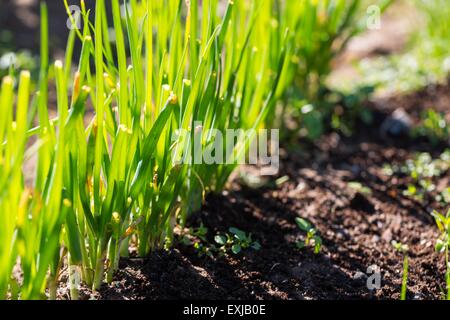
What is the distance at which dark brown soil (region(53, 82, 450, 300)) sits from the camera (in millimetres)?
1667

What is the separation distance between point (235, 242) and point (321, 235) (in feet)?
1.00

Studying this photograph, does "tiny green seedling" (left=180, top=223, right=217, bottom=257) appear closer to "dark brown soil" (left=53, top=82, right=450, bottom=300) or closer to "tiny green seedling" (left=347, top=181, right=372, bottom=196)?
"dark brown soil" (left=53, top=82, right=450, bottom=300)

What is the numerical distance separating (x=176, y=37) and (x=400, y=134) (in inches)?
56.1

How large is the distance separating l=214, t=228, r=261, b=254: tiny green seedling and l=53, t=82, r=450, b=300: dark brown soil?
0.09 feet

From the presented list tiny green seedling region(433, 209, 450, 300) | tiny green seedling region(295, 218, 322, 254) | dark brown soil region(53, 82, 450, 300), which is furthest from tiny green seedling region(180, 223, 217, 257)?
tiny green seedling region(433, 209, 450, 300)

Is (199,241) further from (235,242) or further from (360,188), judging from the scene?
(360,188)

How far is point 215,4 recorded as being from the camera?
162cm

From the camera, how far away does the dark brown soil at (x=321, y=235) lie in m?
1.67

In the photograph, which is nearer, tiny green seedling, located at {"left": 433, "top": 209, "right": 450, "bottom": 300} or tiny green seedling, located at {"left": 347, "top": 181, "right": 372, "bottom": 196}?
tiny green seedling, located at {"left": 433, "top": 209, "right": 450, "bottom": 300}

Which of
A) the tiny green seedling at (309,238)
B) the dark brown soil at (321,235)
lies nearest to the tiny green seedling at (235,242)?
the dark brown soil at (321,235)

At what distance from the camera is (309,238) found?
188cm

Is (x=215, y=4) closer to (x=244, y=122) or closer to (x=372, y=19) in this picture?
(x=244, y=122)

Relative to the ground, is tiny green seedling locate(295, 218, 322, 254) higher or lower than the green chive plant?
lower

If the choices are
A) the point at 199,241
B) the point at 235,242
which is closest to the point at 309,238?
the point at 235,242
